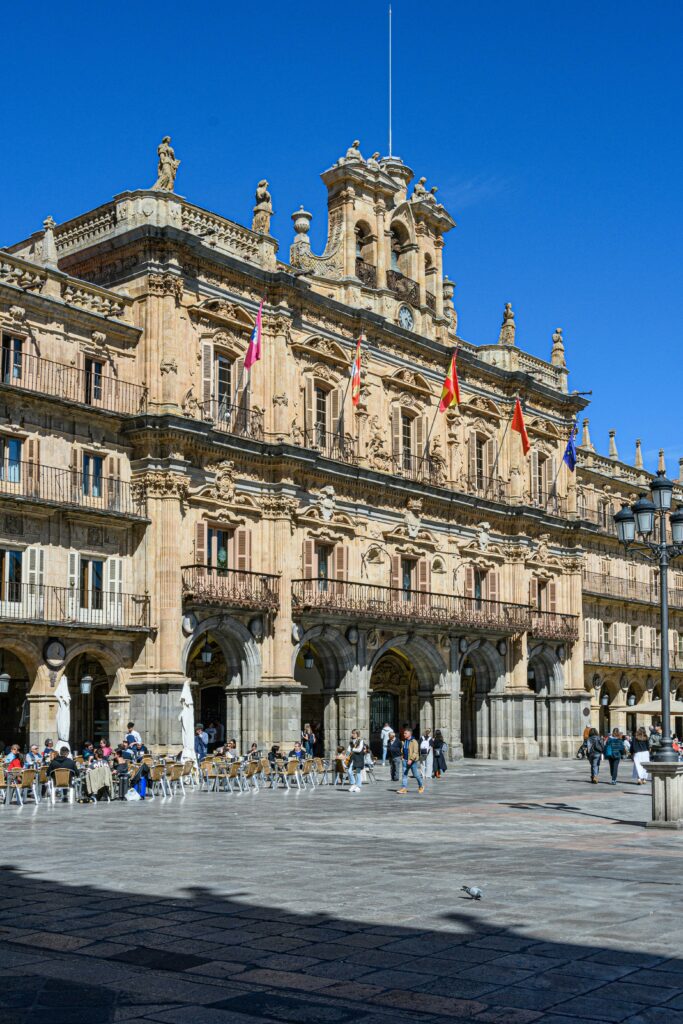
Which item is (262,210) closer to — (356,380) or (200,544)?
(356,380)

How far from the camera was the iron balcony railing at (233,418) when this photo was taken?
37969 mm

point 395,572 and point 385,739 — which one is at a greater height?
point 395,572

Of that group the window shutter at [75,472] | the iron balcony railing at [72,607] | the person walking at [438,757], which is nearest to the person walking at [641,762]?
the person walking at [438,757]

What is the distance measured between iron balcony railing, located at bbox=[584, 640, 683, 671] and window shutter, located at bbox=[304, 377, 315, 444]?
2344 cm

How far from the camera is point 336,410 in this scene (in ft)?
143

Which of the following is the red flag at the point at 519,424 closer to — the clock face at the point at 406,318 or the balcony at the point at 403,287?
the clock face at the point at 406,318

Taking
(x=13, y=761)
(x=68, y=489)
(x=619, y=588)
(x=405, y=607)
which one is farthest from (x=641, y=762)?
(x=619, y=588)

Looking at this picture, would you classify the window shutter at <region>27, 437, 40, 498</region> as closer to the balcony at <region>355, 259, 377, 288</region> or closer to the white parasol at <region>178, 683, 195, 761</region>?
the white parasol at <region>178, 683, 195, 761</region>

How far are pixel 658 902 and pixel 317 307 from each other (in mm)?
32173

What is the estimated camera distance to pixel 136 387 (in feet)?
119

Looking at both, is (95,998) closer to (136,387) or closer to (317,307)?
(136,387)

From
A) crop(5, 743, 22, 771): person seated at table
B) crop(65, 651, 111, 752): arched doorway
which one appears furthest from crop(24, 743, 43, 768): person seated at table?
crop(65, 651, 111, 752): arched doorway

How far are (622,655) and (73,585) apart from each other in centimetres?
3723

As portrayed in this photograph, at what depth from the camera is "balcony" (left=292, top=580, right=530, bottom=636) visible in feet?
131
